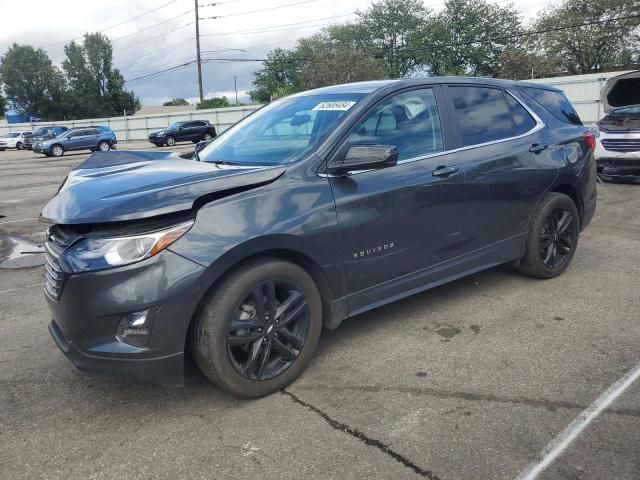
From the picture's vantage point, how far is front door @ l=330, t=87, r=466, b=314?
3406mm

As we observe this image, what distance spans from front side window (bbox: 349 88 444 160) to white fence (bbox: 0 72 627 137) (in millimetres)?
19550

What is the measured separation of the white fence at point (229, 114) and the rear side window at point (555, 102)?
18310 mm

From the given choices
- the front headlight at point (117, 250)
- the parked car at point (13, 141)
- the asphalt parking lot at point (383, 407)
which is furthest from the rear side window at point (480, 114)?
the parked car at point (13, 141)

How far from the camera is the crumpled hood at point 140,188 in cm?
271

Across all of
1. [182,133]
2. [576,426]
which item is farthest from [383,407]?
[182,133]

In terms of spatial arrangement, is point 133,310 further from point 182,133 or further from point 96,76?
point 96,76

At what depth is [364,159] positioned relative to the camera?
3.26 meters

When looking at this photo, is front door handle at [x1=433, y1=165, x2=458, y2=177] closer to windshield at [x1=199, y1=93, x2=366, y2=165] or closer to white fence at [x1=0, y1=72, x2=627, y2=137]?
windshield at [x1=199, y1=93, x2=366, y2=165]

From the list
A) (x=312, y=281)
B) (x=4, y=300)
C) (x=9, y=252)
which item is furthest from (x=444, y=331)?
(x=9, y=252)

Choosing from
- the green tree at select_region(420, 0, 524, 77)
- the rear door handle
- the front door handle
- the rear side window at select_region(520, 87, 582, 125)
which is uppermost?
the green tree at select_region(420, 0, 524, 77)

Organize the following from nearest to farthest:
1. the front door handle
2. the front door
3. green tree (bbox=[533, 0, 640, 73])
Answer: the front door
the front door handle
green tree (bbox=[533, 0, 640, 73])

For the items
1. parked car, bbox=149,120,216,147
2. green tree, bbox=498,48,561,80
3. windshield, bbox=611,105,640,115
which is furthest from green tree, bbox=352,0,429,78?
windshield, bbox=611,105,640,115

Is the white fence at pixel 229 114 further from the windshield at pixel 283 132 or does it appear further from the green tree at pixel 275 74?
the green tree at pixel 275 74

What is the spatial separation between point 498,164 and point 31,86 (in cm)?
8652
